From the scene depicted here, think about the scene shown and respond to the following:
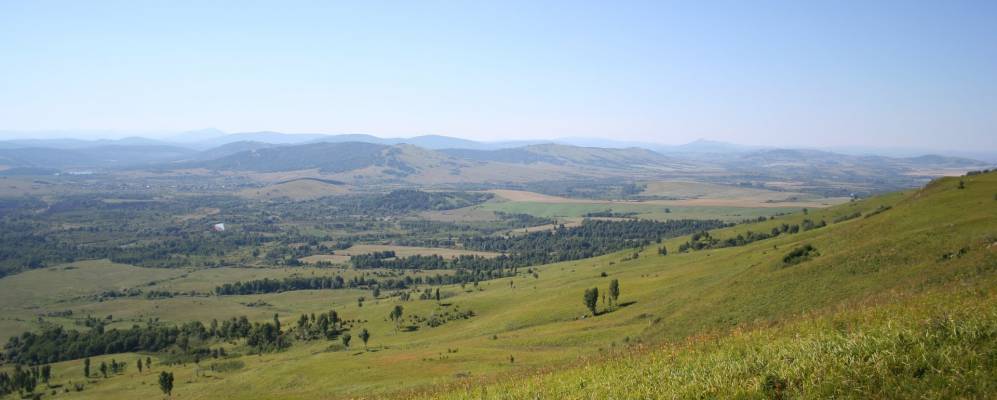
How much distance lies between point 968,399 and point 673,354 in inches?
397

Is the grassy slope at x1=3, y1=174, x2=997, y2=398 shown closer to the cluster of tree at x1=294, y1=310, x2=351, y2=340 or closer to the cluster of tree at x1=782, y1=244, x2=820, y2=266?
the cluster of tree at x1=782, y1=244, x2=820, y2=266

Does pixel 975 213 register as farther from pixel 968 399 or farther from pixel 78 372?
pixel 78 372

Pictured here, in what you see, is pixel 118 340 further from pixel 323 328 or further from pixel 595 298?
pixel 595 298

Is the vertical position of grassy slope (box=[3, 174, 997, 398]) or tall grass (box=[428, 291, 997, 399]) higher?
tall grass (box=[428, 291, 997, 399])

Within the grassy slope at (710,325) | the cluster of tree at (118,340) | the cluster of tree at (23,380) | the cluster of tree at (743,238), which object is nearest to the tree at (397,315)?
the grassy slope at (710,325)

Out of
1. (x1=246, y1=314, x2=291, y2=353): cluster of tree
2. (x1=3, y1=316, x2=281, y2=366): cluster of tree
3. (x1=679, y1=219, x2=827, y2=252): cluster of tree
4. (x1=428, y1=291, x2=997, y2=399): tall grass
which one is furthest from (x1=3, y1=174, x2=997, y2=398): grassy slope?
(x1=679, y1=219, x2=827, y2=252): cluster of tree

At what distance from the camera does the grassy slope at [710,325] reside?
16656 mm

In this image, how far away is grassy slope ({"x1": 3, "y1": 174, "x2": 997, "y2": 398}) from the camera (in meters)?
16.7

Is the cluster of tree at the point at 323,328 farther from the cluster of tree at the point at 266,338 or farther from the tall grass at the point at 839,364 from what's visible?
the tall grass at the point at 839,364

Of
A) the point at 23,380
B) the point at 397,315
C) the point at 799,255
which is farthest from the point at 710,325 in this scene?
the point at 23,380

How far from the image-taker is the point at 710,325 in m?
50.4

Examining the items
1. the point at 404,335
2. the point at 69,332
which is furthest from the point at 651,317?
the point at 69,332

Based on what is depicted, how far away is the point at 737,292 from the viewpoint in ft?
195

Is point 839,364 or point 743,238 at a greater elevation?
point 839,364
